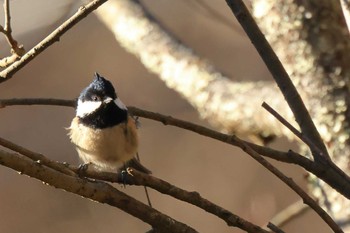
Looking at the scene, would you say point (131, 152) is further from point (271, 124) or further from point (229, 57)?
point (229, 57)

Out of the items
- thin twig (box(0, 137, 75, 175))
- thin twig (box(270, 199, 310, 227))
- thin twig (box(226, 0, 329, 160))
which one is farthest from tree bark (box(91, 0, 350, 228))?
thin twig (box(0, 137, 75, 175))

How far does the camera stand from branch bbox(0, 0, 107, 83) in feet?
2.87

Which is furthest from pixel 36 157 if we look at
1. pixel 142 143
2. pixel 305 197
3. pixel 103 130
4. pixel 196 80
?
pixel 142 143

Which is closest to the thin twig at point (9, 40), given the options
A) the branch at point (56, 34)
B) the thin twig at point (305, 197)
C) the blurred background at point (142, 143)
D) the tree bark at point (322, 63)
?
the branch at point (56, 34)

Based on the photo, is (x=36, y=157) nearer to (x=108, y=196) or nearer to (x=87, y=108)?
(x=108, y=196)

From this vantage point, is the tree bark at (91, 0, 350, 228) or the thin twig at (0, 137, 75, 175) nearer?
the thin twig at (0, 137, 75, 175)

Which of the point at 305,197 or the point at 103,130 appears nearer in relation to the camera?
the point at 305,197

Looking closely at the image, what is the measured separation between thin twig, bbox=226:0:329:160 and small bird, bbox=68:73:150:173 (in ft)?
1.37

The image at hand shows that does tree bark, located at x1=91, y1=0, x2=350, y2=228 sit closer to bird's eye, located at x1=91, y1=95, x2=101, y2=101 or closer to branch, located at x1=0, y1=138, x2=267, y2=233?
bird's eye, located at x1=91, y1=95, x2=101, y2=101

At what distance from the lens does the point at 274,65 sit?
3.05 ft

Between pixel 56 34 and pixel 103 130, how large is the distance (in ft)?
1.66

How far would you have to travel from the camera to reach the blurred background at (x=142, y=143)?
3504 mm

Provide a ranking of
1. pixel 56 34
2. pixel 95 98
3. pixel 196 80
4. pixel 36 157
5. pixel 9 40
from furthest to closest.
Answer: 1. pixel 196 80
2. pixel 95 98
3. pixel 9 40
4. pixel 56 34
5. pixel 36 157

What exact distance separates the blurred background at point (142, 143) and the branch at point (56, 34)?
2.37 meters
